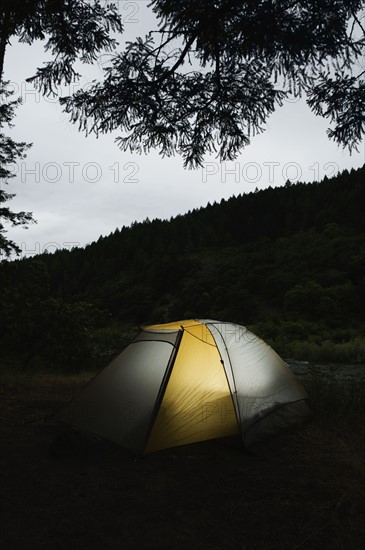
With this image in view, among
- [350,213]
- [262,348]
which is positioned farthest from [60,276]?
[262,348]

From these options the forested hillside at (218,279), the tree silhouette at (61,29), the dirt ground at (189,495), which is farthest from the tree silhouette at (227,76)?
the forested hillside at (218,279)

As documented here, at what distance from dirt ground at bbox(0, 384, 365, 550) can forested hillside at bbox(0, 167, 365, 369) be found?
763 cm

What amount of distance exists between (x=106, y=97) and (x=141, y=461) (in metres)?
4.18

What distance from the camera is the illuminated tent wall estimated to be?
15.4 feet

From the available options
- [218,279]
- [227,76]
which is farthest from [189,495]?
[218,279]

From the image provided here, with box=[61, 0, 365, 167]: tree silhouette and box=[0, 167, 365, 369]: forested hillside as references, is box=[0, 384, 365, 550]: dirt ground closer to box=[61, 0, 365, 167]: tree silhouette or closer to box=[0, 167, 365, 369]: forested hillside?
box=[61, 0, 365, 167]: tree silhouette

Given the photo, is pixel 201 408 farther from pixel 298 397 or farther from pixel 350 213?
pixel 350 213

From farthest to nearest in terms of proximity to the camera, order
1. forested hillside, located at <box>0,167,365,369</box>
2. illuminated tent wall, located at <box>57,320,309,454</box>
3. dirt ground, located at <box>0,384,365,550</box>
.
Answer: forested hillside, located at <box>0,167,365,369</box>
illuminated tent wall, located at <box>57,320,309,454</box>
dirt ground, located at <box>0,384,365,550</box>

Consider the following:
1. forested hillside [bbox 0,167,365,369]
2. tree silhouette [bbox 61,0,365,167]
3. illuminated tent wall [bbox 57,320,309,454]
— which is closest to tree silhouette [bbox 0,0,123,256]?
tree silhouette [bbox 61,0,365,167]

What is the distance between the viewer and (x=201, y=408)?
4.92 m

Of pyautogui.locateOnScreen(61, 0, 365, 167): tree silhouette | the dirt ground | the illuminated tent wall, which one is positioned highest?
pyautogui.locateOnScreen(61, 0, 365, 167): tree silhouette

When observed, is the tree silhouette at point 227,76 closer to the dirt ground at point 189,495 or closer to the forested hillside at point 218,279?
the dirt ground at point 189,495

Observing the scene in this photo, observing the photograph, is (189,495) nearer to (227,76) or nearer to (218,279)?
(227,76)

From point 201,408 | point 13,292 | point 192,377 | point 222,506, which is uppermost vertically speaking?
point 13,292
